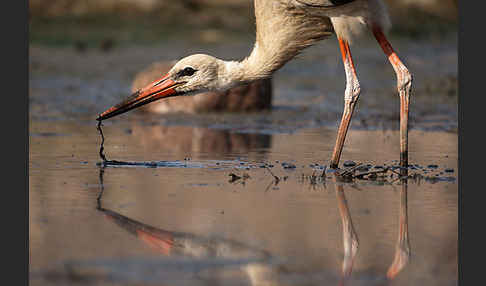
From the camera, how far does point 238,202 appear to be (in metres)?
6.19

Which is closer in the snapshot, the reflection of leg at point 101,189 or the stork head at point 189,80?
the reflection of leg at point 101,189

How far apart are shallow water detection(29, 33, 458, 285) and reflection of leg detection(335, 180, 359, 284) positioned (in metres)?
0.02

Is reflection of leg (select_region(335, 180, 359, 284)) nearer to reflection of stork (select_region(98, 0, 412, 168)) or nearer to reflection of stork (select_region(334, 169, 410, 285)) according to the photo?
reflection of stork (select_region(334, 169, 410, 285))

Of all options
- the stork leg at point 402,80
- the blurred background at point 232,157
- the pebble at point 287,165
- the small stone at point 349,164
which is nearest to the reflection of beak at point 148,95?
the blurred background at point 232,157

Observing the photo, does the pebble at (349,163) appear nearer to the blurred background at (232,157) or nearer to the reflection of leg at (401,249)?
the blurred background at (232,157)

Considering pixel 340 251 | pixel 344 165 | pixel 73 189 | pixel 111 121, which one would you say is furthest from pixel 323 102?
pixel 340 251

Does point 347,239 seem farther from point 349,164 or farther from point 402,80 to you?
point 402,80

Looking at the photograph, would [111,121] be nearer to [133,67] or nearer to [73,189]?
[73,189]

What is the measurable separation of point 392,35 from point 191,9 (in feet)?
18.6

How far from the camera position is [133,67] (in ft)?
63.3

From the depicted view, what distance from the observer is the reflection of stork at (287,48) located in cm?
780

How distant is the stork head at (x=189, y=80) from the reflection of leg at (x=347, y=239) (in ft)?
6.90

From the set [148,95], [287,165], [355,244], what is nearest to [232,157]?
[287,165]

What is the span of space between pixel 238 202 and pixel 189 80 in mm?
2172
